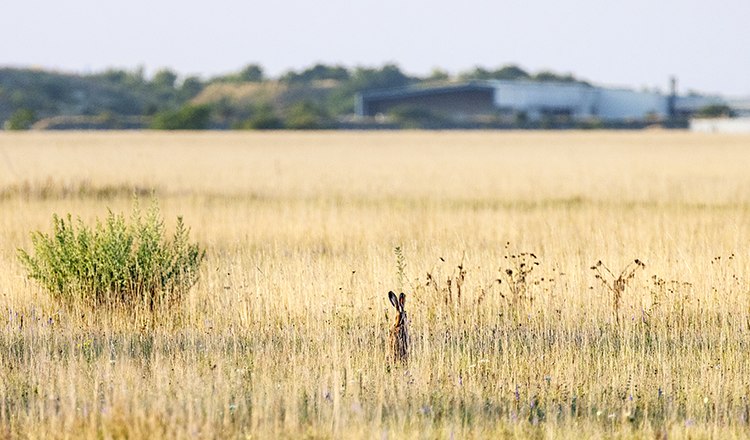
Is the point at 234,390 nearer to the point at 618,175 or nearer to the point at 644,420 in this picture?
the point at 644,420

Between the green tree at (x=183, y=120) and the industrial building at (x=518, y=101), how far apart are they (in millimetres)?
22252

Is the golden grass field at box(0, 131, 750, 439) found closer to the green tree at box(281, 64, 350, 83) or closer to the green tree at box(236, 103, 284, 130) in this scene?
the green tree at box(236, 103, 284, 130)

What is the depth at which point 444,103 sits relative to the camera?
346 ft

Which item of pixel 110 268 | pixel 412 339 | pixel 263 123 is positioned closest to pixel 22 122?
pixel 263 123

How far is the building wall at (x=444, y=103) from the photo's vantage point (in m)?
102

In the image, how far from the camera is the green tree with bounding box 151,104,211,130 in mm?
82188

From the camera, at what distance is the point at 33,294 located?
10.6 metres

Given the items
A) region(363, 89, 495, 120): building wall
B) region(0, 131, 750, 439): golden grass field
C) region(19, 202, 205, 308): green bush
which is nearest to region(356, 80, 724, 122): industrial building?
region(363, 89, 495, 120): building wall

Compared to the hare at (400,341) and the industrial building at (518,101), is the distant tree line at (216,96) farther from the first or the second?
the hare at (400,341)

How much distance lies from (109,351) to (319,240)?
7.26m

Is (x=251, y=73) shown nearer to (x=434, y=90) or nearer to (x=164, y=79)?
(x=164, y=79)

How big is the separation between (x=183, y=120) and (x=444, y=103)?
101 ft

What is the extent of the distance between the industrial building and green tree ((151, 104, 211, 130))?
22252 mm

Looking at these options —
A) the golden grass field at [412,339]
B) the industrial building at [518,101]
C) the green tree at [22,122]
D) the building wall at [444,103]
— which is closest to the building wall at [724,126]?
the industrial building at [518,101]
